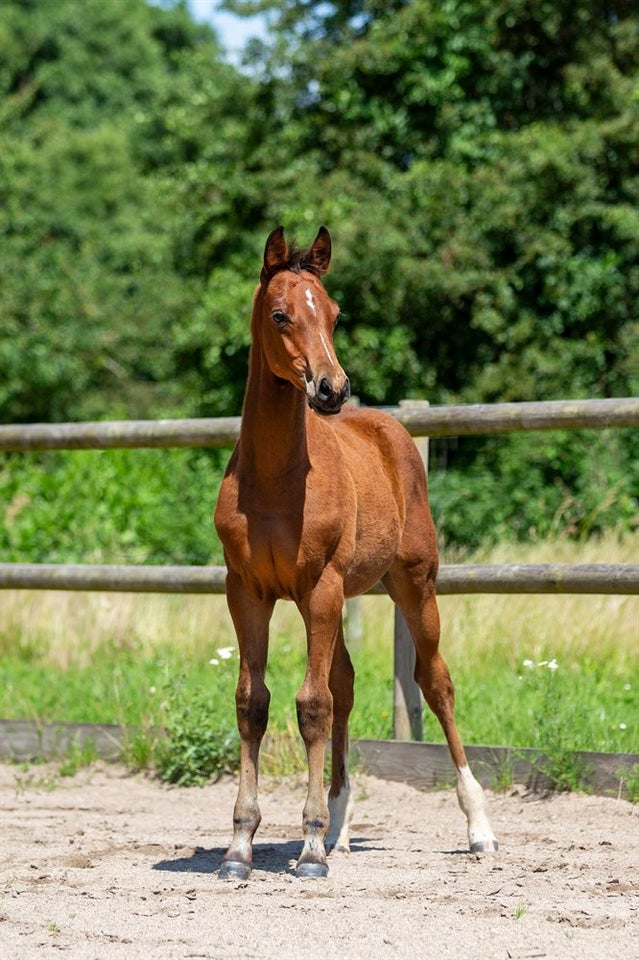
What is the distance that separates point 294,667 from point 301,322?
146 inches

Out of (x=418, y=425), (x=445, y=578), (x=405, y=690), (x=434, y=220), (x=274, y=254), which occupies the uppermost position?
(x=434, y=220)

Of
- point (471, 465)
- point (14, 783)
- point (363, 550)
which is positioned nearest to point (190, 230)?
point (471, 465)

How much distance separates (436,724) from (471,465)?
7463mm

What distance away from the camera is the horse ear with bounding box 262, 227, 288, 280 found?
4.54 m

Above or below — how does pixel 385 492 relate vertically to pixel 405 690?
above

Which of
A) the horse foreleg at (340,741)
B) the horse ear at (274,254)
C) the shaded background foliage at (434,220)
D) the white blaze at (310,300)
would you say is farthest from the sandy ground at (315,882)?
the shaded background foliage at (434,220)

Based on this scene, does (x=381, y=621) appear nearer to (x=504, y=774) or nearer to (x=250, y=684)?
(x=504, y=774)

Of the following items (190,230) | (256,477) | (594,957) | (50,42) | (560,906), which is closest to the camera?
(594,957)

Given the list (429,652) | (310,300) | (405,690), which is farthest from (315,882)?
(405,690)

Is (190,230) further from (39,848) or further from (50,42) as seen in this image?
(50,42)

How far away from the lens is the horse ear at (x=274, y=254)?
4.54 m

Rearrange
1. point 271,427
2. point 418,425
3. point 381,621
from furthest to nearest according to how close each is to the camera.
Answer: point 381,621, point 418,425, point 271,427

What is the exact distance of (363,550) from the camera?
193 inches

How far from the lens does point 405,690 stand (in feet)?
20.7
